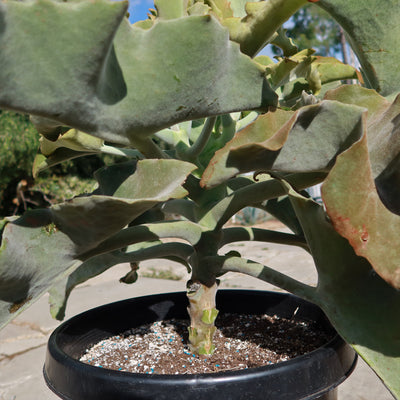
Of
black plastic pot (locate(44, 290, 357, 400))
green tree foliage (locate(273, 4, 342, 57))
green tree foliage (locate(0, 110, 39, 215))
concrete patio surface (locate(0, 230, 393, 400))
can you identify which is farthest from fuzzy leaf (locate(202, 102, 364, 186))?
green tree foliage (locate(273, 4, 342, 57))

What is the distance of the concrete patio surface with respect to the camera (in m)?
1.46

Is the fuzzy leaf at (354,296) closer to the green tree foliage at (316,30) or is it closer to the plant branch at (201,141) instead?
the plant branch at (201,141)

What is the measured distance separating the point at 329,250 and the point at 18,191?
12.7 ft

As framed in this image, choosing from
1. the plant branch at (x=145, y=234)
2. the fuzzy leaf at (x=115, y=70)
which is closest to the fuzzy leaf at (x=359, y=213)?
the fuzzy leaf at (x=115, y=70)

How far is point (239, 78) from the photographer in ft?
1.31

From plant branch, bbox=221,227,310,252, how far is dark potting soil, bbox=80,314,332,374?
15 cm

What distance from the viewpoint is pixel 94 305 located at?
230 centimetres

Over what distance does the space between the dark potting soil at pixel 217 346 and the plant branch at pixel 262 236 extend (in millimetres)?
151

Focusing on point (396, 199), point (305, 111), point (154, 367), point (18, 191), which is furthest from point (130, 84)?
point (18, 191)

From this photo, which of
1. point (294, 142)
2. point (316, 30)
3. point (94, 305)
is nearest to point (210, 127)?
point (294, 142)

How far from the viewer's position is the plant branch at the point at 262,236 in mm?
601

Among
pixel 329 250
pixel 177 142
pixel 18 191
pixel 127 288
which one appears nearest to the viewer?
pixel 329 250

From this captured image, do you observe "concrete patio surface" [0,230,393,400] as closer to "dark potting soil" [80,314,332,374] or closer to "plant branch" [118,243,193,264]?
"dark potting soil" [80,314,332,374]

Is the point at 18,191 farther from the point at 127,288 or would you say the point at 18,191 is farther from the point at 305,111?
the point at 305,111
